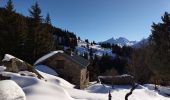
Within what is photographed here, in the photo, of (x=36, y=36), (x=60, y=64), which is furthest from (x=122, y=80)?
(x=36, y=36)

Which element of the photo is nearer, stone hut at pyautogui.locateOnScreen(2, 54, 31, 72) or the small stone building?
stone hut at pyautogui.locateOnScreen(2, 54, 31, 72)

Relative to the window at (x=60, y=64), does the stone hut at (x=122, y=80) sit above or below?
below

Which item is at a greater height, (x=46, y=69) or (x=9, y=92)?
(x=46, y=69)

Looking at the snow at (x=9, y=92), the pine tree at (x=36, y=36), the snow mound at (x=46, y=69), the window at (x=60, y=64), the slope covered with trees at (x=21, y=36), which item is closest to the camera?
the snow at (x=9, y=92)

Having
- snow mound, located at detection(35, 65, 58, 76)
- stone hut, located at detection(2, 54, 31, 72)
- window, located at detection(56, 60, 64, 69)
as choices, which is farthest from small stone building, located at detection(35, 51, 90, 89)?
stone hut, located at detection(2, 54, 31, 72)

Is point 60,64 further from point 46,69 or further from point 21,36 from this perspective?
Result: point 21,36

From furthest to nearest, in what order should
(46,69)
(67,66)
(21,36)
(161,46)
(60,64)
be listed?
(21,36) → (60,64) → (67,66) → (46,69) → (161,46)

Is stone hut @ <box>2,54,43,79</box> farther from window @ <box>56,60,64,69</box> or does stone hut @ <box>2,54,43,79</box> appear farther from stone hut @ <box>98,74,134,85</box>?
stone hut @ <box>98,74,134,85</box>

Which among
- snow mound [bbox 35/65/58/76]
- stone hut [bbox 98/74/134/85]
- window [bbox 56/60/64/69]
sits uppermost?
window [bbox 56/60/64/69]

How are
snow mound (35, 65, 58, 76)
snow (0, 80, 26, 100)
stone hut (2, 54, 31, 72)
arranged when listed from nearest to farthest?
snow (0, 80, 26, 100), stone hut (2, 54, 31, 72), snow mound (35, 65, 58, 76)

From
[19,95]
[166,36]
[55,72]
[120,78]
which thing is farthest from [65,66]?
[19,95]

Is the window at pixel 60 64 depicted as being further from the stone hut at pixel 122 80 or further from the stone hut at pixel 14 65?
the stone hut at pixel 14 65

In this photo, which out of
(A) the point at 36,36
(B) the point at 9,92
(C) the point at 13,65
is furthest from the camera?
(A) the point at 36,36

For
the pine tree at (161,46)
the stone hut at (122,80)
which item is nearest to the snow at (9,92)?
the pine tree at (161,46)
